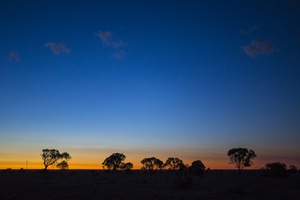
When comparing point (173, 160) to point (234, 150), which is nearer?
point (234, 150)

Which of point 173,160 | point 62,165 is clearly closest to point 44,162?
point 62,165
